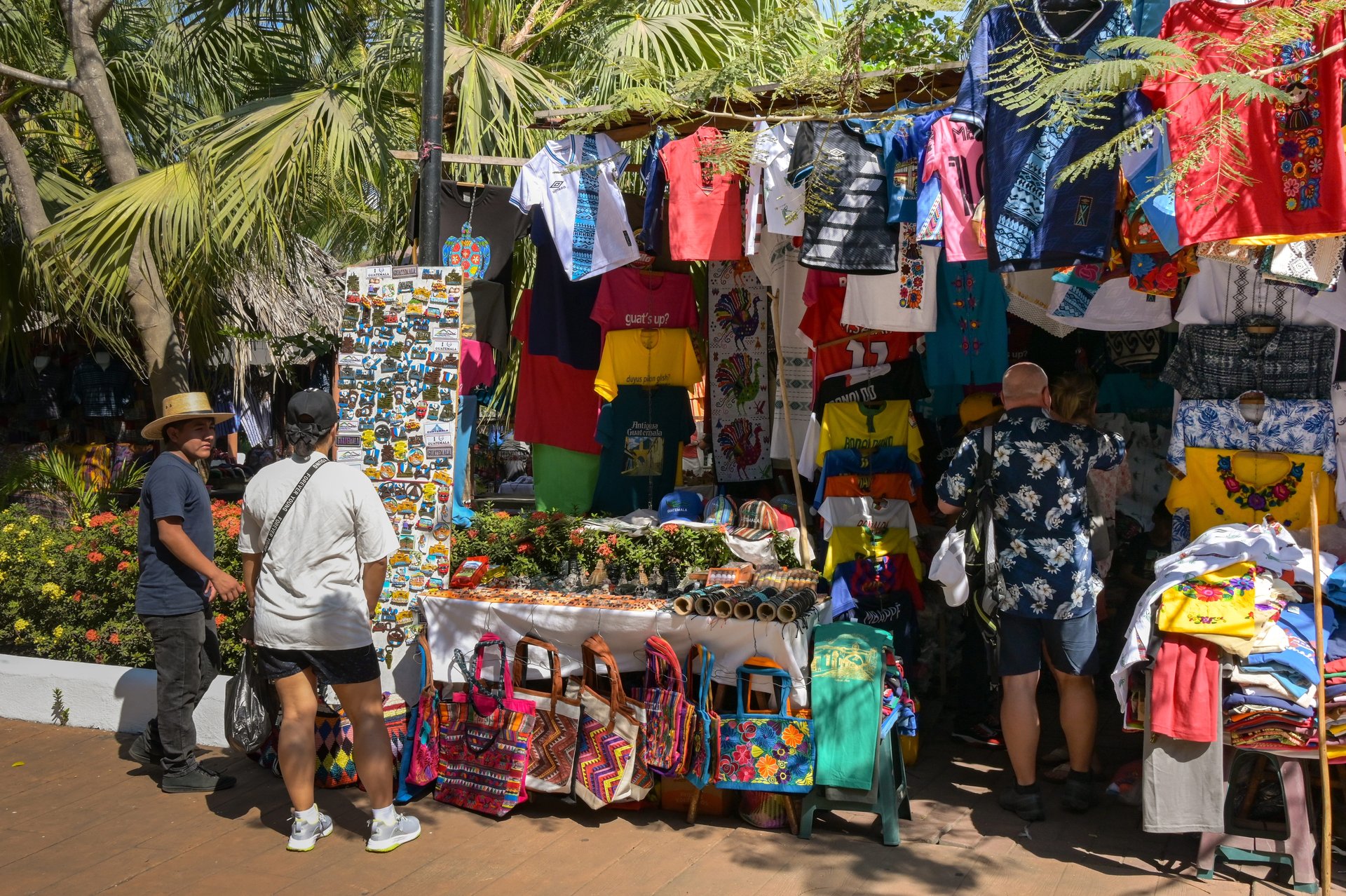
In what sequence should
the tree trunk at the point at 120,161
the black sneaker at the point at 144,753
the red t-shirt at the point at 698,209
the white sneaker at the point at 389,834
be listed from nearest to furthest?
the white sneaker at the point at 389,834 < the black sneaker at the point at 144,753 < the red t-shirt at the point at 698,209 < the tree trunk at the point at 120,161

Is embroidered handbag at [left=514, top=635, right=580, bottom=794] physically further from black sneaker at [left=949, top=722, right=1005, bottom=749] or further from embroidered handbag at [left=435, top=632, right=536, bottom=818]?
black sneaker at [left=949, top=722, right=1005, bottom=749]

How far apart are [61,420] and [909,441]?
11232mm

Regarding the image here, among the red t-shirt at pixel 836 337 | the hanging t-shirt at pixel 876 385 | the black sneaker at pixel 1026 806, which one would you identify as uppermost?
the red t-shirt at pixel 836 337

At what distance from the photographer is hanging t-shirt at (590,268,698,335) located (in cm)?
654

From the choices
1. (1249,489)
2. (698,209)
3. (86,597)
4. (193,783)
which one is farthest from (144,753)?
(1249,489)

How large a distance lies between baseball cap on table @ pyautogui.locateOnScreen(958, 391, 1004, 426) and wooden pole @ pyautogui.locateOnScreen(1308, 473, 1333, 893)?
1.67 meters

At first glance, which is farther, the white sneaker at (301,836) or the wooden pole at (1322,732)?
the white sneaker at (301,836)

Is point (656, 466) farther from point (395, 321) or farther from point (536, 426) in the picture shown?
point (395, 321)

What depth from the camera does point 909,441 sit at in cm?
576

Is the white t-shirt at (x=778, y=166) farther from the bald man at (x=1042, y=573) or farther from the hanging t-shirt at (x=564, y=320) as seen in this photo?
the hanging t-shirt at (x=564, y=320)

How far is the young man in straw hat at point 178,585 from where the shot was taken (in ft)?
16.5

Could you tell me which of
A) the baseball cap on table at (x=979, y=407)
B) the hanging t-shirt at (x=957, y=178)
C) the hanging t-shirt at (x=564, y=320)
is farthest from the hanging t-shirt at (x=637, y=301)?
the hanging t-shirt at (x=957, y=178)

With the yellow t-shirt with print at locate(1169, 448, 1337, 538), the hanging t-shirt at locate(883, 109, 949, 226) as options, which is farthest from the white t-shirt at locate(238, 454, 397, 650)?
the yellow t-shirt with print at locate(1169, 448, 1337, 538)

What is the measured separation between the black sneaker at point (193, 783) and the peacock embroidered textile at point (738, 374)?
3.22 m
